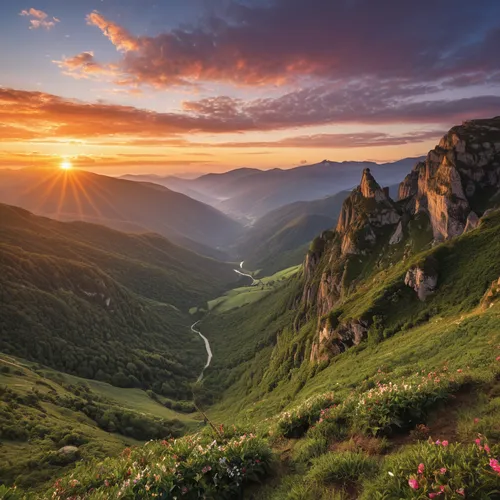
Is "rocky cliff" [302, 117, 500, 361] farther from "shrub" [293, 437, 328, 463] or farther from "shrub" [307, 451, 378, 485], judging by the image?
"shrub" [307, 451, 378, 485]

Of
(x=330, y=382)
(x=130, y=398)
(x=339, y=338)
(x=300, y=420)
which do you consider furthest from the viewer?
(x=130, y=398)

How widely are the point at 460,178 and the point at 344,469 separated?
119455mm

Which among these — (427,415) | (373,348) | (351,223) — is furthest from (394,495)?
(351,223)

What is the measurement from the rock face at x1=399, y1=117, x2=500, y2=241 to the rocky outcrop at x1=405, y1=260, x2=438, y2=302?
3497 centimetres

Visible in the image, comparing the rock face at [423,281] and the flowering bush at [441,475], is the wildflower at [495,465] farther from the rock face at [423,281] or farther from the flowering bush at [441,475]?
the rock face at [423,281]

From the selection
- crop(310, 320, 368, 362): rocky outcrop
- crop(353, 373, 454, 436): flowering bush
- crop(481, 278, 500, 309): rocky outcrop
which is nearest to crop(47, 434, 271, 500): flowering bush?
crop(353, 373, 454, 436): flowering bush

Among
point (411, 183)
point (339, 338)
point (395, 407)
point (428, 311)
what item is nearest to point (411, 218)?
point (411, 183)

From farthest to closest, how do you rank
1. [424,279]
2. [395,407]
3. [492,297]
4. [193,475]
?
[424,279] < [492,297] < [395,407] < [193,475]

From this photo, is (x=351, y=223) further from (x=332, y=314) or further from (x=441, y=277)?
(x=441, y=277)

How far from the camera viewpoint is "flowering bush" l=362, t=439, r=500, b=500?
25.0 ft

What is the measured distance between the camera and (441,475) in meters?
7.92

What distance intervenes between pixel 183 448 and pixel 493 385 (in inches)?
508

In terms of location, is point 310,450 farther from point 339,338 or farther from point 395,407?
point 339,338

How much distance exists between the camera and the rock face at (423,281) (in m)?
64.6
